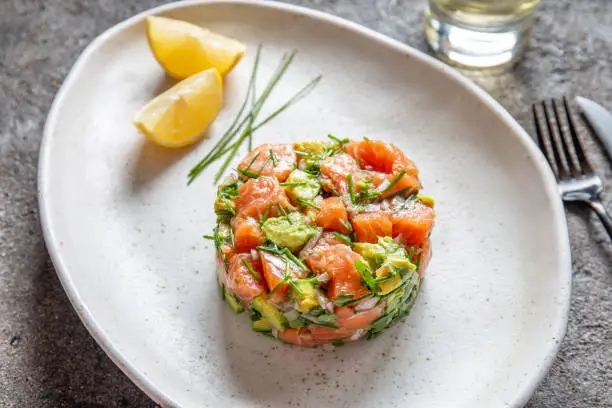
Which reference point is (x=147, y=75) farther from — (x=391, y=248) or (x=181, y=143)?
(x=391, y=248)

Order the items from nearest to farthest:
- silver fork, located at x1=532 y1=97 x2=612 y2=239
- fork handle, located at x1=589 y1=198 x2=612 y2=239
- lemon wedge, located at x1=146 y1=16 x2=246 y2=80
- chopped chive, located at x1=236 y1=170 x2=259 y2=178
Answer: chopped chive, located at x1=236 y1=170 x2=259 y2=178
fork handle, located at x1=589 y1=198 x2=612 y2=239
silver fork, located at x1=532 y1=97 x2=612 y2=239
lemon wedge, located at x1=146 y1=16 x2=246 y2=80

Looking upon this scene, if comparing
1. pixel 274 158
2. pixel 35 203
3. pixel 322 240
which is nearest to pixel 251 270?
pixel 322 240

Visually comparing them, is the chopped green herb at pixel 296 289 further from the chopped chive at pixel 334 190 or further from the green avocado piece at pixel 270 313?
the chopped chive at pixel 334 190

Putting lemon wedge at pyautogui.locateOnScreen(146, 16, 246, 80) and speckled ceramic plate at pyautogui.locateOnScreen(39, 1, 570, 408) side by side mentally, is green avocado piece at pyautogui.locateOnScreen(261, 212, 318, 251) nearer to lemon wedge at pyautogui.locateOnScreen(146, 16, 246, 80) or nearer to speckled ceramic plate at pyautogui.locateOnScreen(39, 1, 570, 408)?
speckled ceramic plate at pyautogui.locateOnScreen(39, 1, 570, 408)

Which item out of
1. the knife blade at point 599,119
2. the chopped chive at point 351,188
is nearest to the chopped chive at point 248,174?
the chopped chive at point 351,188

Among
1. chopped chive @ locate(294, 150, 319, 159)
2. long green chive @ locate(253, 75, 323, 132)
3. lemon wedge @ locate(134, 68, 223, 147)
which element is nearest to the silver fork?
long green chive @ locate(253, 75, 323, 132)

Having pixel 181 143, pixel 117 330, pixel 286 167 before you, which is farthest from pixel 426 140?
pixel 117 330
